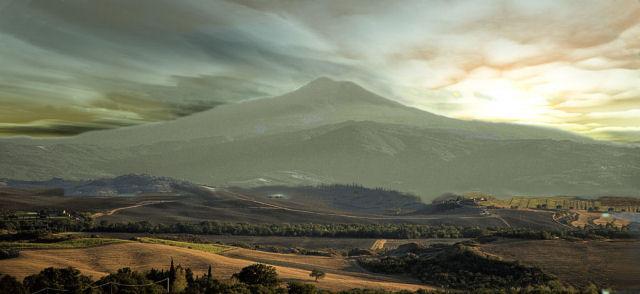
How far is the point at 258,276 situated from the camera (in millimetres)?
77125

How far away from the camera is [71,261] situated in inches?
3511

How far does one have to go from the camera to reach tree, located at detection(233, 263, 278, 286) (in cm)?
7569

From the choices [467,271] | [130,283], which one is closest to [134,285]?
[130,283]

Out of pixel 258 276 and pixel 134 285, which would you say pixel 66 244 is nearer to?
pixel 258 276

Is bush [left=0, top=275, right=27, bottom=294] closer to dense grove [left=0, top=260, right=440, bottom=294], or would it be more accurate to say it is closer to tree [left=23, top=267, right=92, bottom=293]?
dense grove [left=0, top=260, right=440, bottom=294]

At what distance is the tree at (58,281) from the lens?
6269 centimetres

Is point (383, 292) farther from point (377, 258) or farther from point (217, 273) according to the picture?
point (377, 258)

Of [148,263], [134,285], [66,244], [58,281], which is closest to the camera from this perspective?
[134,285]

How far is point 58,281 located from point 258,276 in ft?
78.4

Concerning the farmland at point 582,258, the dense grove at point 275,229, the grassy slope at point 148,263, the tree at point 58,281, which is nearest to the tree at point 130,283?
the tree at point 58,281

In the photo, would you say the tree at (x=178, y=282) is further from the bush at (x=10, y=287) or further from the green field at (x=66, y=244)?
the green field at (x=66, y=244)

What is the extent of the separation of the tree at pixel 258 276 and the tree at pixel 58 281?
1879 centimetres

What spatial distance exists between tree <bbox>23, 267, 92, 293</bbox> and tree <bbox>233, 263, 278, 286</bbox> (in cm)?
1879

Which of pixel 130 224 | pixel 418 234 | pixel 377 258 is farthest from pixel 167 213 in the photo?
pixel 377 258
